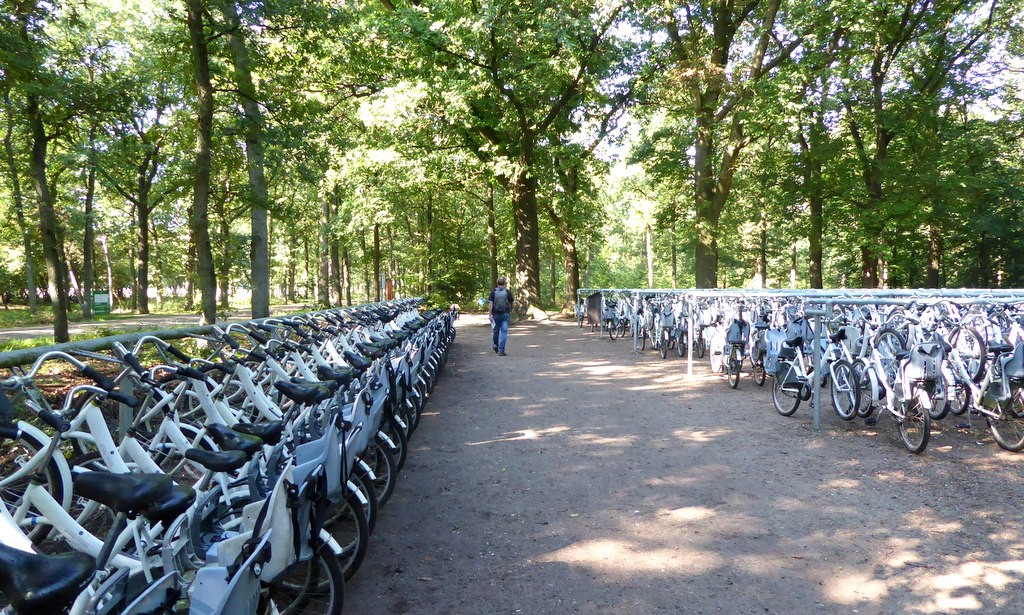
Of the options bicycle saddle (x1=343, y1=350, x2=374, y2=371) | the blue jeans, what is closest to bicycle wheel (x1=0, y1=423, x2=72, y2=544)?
bicycle saddle (x1=343, y1=350, x2=374, y2=371)

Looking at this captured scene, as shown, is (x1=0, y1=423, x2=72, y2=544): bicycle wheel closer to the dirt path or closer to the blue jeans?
the dirt path

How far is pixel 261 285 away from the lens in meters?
12.0

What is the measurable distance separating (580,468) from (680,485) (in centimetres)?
82

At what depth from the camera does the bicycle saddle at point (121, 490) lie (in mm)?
1794

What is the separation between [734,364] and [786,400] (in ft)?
5.56

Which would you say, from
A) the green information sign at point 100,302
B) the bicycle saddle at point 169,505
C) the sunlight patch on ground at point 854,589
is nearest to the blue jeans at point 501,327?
the sunlight patch on ground at point 854,589

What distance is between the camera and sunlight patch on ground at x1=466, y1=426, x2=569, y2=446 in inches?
238

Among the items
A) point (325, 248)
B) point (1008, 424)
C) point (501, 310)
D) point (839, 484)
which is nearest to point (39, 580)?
point (839, 484)

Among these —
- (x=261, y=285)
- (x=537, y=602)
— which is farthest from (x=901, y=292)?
(x=261, y=285)

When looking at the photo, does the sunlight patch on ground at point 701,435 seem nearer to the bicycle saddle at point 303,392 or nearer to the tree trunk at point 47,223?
the bicycle saddle at point 303,392

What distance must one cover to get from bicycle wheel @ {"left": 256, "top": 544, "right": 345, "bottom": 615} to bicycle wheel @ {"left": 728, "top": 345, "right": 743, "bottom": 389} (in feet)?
22.5

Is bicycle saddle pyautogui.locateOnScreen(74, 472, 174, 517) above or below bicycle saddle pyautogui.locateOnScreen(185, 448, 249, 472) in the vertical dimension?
above

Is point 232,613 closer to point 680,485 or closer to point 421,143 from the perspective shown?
point 680,485

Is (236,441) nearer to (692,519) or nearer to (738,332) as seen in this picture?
(692,519)
